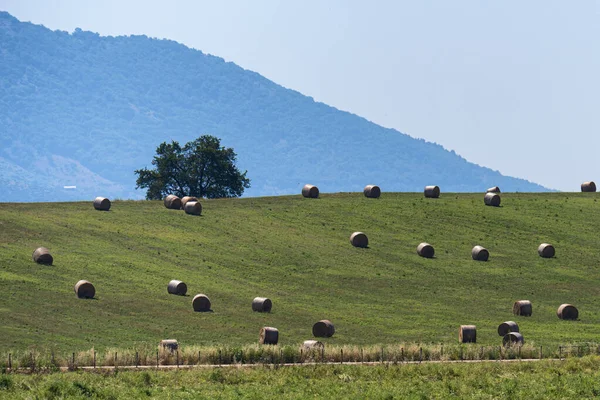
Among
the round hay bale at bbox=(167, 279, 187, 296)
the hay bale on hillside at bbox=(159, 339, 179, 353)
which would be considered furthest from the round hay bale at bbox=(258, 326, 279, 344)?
the round hay bale at bbox=(167, 279, 187, 296)

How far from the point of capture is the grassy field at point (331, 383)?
1917 inches

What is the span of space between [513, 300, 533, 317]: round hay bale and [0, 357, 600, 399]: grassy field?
74.6 ft

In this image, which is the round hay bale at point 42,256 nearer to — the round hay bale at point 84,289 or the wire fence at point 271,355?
the round hay bale at point 84,289

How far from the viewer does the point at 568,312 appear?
83.0 metres

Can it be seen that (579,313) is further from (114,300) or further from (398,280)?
(114,300)

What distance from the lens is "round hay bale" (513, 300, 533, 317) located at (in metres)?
83.6

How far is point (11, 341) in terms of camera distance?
64625 millimetres

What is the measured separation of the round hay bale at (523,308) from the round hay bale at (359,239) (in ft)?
76.4

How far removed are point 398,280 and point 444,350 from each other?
2826cm

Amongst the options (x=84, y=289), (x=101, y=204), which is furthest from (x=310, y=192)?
(x=84, y=289)

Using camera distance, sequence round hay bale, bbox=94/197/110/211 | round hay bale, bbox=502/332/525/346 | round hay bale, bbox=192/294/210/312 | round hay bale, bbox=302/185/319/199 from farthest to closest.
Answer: round hay bale, bbox=302/185/319/199 < round hay bale, bbox=94/197/110/211 < round hay bale, bbox=192/294/210/312 < round hay bale, bbox=502/332/525/346

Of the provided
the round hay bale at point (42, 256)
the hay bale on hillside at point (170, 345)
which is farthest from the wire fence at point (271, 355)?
the round hay bale at point (42, 256)

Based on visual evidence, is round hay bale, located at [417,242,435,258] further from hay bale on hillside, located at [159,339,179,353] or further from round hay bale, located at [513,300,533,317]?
hay bale on hillside, located at [159,339,179,353]

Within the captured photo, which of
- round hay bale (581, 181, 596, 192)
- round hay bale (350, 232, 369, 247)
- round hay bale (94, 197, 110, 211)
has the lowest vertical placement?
round hay bale (350, 232, 369, 247)
